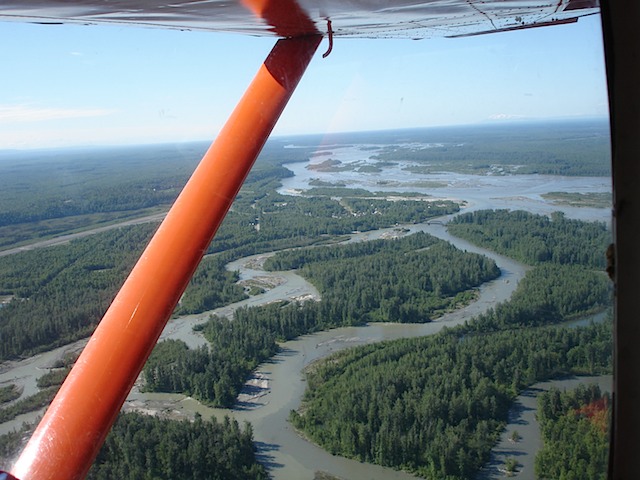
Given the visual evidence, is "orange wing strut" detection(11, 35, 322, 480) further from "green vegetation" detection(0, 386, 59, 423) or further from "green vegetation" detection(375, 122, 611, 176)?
"green vegetation" detection(375, 122, 611, 176)

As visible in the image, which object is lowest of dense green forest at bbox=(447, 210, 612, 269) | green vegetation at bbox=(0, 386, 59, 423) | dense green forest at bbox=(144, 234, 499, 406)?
green vegetation at bbox=(0, 386, 59, 423)

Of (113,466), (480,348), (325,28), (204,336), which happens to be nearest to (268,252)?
(204,336)

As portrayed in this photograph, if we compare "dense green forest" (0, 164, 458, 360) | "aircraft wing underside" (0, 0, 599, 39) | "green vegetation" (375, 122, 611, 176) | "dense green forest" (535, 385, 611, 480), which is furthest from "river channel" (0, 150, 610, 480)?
"aircraft wing underside" (0, 0, 599, 39)

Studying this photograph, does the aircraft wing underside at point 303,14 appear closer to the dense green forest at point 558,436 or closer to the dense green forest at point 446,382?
the dense green forest at point 558,436

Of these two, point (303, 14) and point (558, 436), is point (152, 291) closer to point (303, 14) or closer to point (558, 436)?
point (303, 14)

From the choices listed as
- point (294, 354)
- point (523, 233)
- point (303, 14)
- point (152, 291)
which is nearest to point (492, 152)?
point (523, 233)

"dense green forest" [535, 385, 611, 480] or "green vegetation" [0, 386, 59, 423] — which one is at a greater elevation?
"green vegetation" [0, 386, 59, 423]

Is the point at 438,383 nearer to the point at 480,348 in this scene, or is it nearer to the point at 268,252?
the point at 480,348
